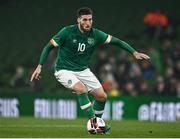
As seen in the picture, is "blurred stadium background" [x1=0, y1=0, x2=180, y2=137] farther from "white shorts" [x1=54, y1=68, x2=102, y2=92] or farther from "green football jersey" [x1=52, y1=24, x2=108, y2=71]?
"green football jersey" [x1=52, y1=24, x2=108, y2=71]

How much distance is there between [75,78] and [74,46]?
0.62 metres

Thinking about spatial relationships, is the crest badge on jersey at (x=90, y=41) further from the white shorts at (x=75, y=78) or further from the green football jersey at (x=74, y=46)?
the white shorts at (x=75, y=78)

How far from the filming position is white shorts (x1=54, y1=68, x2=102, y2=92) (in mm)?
15728

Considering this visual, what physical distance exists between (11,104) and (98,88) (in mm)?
13580

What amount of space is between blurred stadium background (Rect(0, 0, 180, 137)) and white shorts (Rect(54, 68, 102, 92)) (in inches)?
387

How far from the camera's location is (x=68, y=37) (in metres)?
15.8

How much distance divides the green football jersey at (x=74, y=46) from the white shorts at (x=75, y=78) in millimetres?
93

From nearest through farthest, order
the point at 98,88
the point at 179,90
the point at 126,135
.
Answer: the point at 126,135
the point at 98,88
the point at 179,90

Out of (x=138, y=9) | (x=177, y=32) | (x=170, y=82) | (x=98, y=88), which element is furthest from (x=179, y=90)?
(x=98, y=88)

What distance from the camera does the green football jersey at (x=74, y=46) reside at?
15.8 metres

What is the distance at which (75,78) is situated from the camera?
15.8m

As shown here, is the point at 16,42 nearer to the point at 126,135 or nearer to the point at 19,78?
the point at 19,78

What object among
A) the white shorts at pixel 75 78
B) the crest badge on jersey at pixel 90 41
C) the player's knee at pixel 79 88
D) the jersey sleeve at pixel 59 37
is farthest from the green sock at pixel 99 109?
the jersey sleeve at pixel 59 37

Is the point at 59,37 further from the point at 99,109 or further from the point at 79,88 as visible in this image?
the point at 99,109
